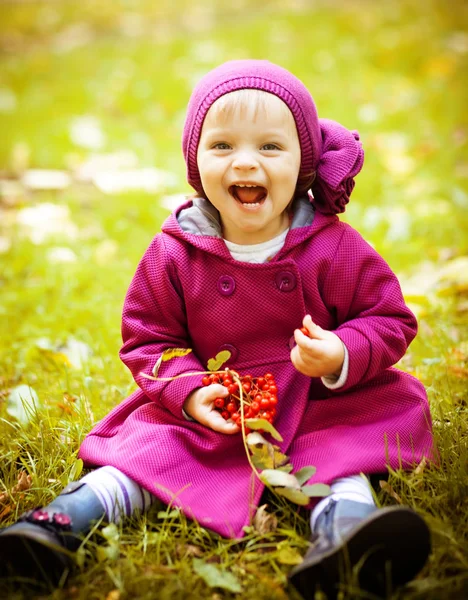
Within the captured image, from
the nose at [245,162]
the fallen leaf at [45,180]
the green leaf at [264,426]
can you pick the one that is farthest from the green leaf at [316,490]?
the fallen leaf at [45,180]

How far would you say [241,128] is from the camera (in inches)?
58.7

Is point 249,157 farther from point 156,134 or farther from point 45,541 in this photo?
point 156,134

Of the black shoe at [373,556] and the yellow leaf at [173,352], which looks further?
the yellow leaf at [173,352]

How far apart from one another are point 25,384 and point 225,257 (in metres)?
0.92

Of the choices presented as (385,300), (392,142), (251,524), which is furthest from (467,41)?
(251,524)

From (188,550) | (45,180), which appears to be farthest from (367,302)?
(45,180)

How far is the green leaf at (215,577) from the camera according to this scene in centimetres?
128

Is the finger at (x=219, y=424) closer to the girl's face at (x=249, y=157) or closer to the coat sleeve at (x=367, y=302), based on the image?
the coat sleeve at (x=367, y=302)

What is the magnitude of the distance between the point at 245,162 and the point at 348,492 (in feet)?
2.46

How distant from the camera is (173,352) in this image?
62.7 inches

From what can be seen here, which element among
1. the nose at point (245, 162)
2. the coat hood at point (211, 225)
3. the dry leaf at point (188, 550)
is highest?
the nose at point (245, 162)

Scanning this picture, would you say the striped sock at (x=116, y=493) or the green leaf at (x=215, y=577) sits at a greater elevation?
the striped sock at (x=116, y=493)

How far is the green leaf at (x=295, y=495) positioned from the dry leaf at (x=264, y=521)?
61 mm

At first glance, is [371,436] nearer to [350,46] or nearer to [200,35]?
[350,46]
